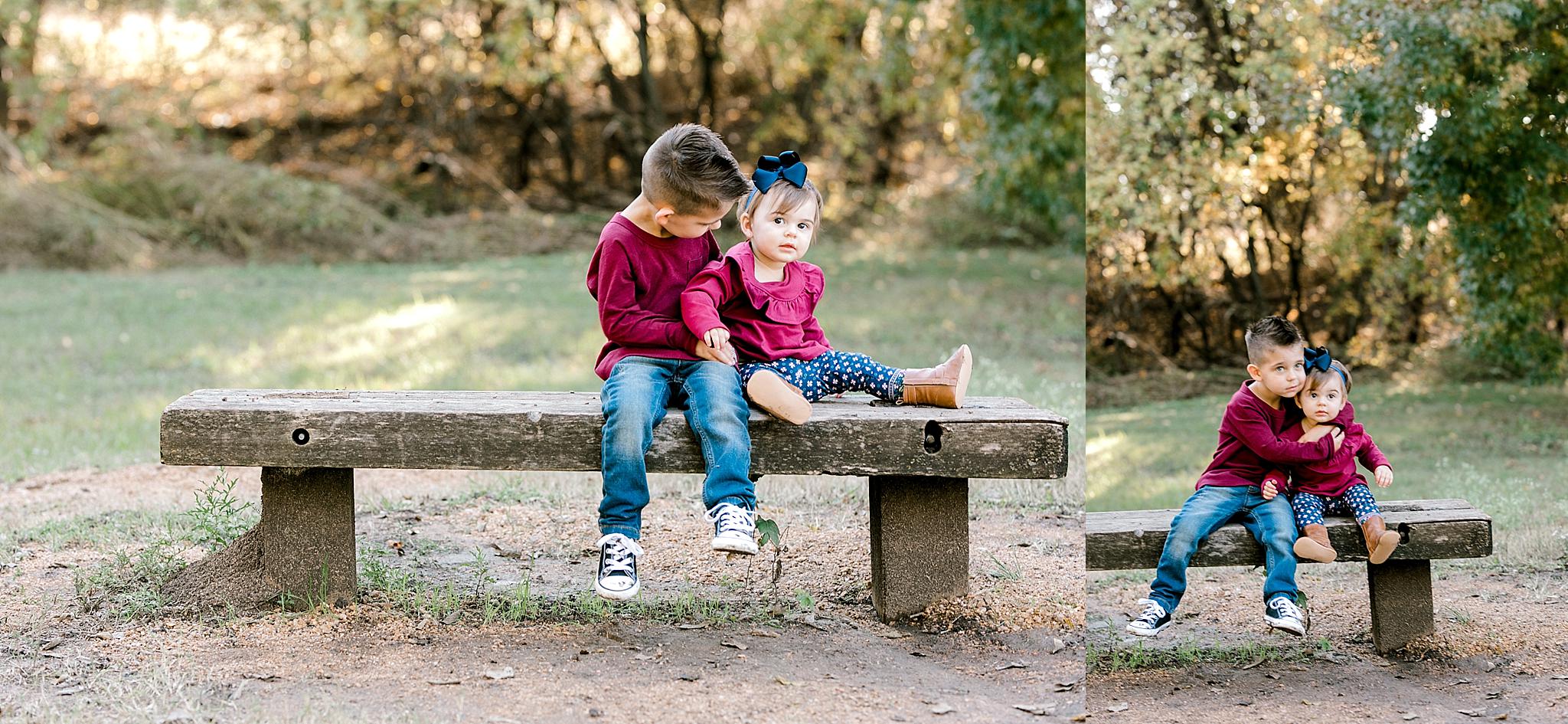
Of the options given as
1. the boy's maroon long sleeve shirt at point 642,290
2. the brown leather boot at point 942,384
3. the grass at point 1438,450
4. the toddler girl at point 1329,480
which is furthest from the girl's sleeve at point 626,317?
the grass at point 1438,450

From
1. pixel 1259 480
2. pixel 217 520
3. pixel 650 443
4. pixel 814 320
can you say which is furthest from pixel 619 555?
pixel 217 520

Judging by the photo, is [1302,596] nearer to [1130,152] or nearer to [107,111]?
[1130,152]

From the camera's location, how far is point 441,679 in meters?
3.05

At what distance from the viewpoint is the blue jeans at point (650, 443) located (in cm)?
306

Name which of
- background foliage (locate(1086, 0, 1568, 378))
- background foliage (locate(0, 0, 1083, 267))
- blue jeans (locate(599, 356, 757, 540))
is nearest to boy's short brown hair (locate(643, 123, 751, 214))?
blue jeans (locate(599, 356, 757, 540))

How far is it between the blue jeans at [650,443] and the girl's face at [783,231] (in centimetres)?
39

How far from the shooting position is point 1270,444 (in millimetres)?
3354

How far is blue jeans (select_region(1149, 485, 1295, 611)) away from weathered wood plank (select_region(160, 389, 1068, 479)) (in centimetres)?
37

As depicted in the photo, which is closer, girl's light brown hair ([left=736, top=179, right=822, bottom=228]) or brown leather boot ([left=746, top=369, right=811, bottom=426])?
brown leather boot ([left=746, top=369, right=811, bottom=426])

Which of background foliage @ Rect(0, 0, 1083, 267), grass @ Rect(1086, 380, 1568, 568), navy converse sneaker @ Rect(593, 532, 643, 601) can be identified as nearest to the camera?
navy converse sneaker @ Rect(593, 532, 643, 601)

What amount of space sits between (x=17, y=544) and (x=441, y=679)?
81.6 inches

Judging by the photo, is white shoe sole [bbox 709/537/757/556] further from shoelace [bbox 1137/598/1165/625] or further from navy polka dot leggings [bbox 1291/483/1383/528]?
navy polka dot leggings [bbox 1291/483/1383/528]

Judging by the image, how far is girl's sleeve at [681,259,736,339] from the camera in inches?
127

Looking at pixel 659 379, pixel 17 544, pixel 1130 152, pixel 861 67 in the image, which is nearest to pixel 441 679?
pixel 659 379
